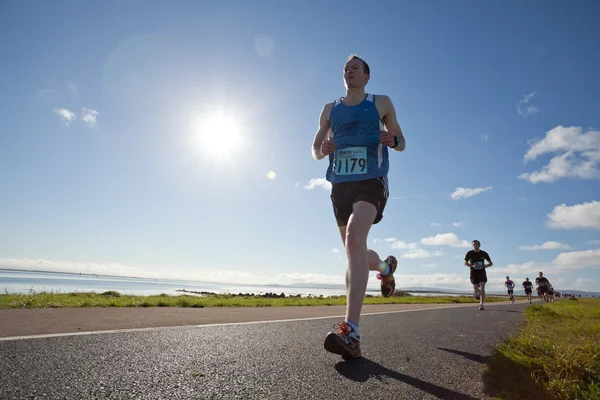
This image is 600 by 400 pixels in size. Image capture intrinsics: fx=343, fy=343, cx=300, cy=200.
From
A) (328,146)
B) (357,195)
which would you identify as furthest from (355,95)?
(357,195)

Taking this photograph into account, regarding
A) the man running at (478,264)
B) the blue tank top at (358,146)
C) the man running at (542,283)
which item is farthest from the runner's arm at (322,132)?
the man running at (542,283)

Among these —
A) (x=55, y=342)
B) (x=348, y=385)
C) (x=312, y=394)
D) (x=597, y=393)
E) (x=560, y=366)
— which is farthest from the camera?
(x=55, y=342)

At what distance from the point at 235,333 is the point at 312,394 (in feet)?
6.55

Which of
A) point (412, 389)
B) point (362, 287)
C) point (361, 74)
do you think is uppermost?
point (361, 74)

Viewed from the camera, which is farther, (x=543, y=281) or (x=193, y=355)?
(x=543, y=281)

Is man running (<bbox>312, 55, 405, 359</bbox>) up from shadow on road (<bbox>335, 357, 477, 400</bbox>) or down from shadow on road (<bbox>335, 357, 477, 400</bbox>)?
up

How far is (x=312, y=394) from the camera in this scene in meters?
1.71

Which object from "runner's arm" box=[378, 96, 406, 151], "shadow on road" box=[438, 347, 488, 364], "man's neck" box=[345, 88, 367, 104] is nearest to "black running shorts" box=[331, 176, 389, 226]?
"runner's arm" box=[378, 96, 406, 151]

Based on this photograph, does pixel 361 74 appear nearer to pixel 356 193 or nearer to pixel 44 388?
pixel 356 193

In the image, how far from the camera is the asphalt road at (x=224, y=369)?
65.4 inches

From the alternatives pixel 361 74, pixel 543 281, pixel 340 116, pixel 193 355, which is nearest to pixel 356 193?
pixel 340 116

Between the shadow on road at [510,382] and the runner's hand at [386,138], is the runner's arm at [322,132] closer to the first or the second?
the runner's hand at [386,138]

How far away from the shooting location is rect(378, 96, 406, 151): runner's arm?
3.36 metres

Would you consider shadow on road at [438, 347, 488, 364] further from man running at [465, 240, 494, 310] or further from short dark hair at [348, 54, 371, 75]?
man running at [465, 240, 494, 310]
